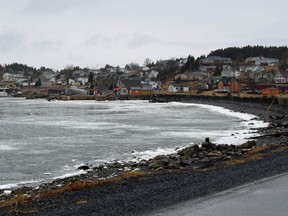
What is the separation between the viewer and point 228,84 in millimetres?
Result: 115562

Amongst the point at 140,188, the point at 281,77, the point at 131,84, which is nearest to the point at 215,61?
the point at 281,77

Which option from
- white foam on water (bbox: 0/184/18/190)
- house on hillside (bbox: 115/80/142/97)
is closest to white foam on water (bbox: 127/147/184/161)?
white foam on water (bbox: 0/184/18/190)

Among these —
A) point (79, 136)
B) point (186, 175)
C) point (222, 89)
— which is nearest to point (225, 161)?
point (186, 175)

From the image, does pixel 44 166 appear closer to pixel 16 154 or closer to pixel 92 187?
pixel 16 154

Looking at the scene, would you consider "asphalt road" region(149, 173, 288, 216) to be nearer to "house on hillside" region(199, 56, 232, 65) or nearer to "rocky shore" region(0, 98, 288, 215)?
"rocky shore" region(0, 98, 288, 215)

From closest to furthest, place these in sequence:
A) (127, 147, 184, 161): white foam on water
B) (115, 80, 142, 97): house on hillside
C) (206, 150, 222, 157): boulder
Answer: (206, 150, 222, 157): boulder, (127, 147, 184, 161): white foam on water, (115, 80, 142, 97): house on hillside

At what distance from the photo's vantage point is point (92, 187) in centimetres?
1141

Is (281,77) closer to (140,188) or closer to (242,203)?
(140,188)

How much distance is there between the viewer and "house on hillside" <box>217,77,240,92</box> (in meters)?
109

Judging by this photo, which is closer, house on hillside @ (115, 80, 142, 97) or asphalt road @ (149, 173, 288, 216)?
asphalt road @ (149, 173, 288, 216)

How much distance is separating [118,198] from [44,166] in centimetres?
952

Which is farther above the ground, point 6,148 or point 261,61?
point 261,61

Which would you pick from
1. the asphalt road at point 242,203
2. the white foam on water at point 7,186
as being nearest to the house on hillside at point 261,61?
the white foam on water at point 7,186

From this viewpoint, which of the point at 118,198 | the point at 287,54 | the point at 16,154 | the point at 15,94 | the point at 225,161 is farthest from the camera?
the point at 287,54
